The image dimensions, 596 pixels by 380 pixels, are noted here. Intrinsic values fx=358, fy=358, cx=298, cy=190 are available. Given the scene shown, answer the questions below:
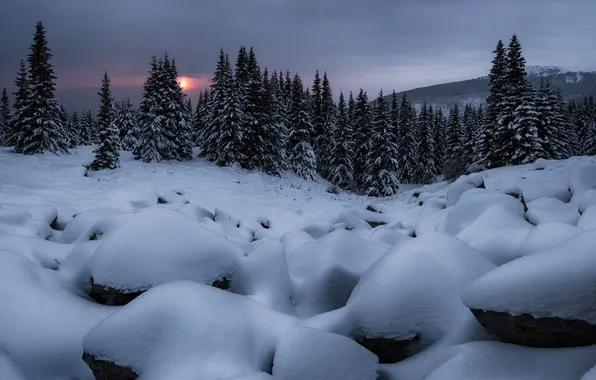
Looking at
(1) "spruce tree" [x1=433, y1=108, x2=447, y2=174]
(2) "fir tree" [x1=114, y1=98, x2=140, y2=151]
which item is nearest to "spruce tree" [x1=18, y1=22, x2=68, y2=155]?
(2) "fir tree" [x1=114, y1=98, x2=140, y2=151]

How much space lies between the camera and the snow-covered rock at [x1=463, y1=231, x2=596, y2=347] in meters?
2.86

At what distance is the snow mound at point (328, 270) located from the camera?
525 centimetres

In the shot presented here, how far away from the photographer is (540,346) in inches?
121

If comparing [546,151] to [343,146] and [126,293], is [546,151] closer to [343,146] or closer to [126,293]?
[343,146]

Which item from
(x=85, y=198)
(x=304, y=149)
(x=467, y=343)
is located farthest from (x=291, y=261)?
(x=304, y=149)

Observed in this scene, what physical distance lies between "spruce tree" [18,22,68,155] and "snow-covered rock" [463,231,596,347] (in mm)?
37184

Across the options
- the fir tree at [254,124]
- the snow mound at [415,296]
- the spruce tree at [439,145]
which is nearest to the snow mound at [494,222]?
the snow mound at [415,296]

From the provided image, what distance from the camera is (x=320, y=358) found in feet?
11.0

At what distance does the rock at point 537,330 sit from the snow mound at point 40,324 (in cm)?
418

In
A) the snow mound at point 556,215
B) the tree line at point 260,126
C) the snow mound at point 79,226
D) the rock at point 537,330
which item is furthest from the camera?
the tree line at point 260,126

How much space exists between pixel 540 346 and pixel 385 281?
1.45 m

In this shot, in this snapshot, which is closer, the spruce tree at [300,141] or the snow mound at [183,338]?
the snow mound at [183,338]

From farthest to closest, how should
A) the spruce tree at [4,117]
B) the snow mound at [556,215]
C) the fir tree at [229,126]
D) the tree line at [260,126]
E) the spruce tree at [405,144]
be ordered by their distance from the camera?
the spruce tree at [4,117], the spruce tree at [405,144], the fir tree at [229,126], the tree line at [260,126], the snow mound at [556,215]

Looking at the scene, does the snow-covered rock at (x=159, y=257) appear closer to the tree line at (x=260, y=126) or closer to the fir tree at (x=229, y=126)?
the tree line at (x=260, y=126)
